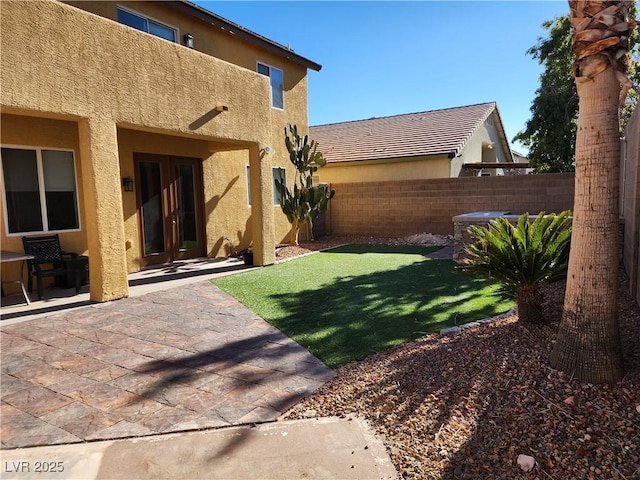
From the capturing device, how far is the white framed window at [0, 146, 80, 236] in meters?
8.20

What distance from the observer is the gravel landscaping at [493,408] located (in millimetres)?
2803

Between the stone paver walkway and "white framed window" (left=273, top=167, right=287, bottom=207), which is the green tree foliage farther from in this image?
the stone paver walkway

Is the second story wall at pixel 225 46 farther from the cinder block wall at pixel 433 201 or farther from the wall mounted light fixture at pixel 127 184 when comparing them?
the cinder block wall at pixel 433 201

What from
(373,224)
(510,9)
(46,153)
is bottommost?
(373,224)

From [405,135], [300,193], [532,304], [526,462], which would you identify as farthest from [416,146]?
[526,462]

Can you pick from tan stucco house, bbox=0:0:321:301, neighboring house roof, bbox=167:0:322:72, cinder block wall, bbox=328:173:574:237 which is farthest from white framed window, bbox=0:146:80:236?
cinder block wall, bbox=328:173:574:237

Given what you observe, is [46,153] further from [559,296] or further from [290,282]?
[559,296]

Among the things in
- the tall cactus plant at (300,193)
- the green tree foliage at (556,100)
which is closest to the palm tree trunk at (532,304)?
the tall cactus plant at (300,193)

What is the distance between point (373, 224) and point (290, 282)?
8458 millimetres

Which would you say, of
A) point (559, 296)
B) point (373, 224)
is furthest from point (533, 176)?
point (559, 296)

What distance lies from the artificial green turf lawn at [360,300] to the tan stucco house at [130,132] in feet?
7.10

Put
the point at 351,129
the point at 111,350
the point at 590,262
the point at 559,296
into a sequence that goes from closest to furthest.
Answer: the point at 590,262 < the point at 111,350 < the point at 559,296 < the point at 351,129

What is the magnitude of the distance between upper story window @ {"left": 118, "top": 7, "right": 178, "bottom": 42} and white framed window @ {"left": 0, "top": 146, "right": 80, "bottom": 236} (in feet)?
12.4

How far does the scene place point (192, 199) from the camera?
1245 cm
